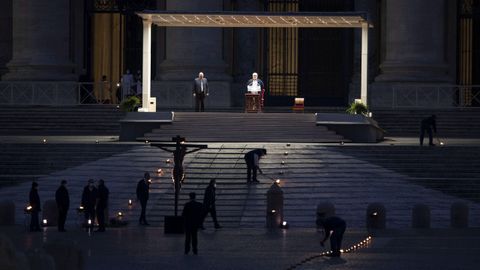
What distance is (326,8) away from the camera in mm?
65188

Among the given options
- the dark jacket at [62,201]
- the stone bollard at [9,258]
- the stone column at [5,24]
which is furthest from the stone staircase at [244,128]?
the stone bollard at [9,258]

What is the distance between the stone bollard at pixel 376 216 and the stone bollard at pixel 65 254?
19.1 metres

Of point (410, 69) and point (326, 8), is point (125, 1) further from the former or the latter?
point (410, 69)

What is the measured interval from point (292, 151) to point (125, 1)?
860 inches

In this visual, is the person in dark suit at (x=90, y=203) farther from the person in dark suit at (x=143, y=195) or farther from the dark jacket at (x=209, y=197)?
the dark jacket at (x=209, y=197)

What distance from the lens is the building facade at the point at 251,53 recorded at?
59562mm

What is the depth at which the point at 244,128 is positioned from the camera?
51219 mm

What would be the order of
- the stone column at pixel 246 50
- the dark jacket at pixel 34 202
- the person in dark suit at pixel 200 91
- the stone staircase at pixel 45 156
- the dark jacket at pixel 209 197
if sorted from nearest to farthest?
1. the dark jacket at pixel 34 202
2. the dark jacket at pixel 209 197
3. the stone staircase at pixel 45 156
4. the person in dark suit at pixel 200 91
5. the stone column at pixel 246 50

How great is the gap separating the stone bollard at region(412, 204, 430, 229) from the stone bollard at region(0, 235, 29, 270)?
72.2ft

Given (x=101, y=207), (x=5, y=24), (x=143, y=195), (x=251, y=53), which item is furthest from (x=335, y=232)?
(x=5, y=24)

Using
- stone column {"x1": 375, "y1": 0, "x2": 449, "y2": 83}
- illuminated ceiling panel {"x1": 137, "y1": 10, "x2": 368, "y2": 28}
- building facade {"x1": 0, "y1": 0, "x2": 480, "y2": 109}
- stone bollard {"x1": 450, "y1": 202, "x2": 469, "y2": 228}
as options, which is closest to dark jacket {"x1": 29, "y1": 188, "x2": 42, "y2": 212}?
stone bollard {"x1": 450, "y1": 202, "x2": 469, "y2": 228}

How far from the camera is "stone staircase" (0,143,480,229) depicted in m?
40.4

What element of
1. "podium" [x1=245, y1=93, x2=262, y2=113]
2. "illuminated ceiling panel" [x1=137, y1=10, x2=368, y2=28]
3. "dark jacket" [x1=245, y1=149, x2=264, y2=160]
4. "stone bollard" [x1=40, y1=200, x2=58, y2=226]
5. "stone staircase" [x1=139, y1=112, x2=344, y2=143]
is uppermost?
"illuminated ceiling panel" [x1=137, y1=10, x2=368, y2=28]

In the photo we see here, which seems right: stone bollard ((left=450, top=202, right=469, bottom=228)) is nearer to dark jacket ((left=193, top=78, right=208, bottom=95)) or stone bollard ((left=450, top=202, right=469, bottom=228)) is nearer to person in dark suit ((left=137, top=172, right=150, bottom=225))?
person in dark suit ((left=137, top=172, right=150, bottom=225))
